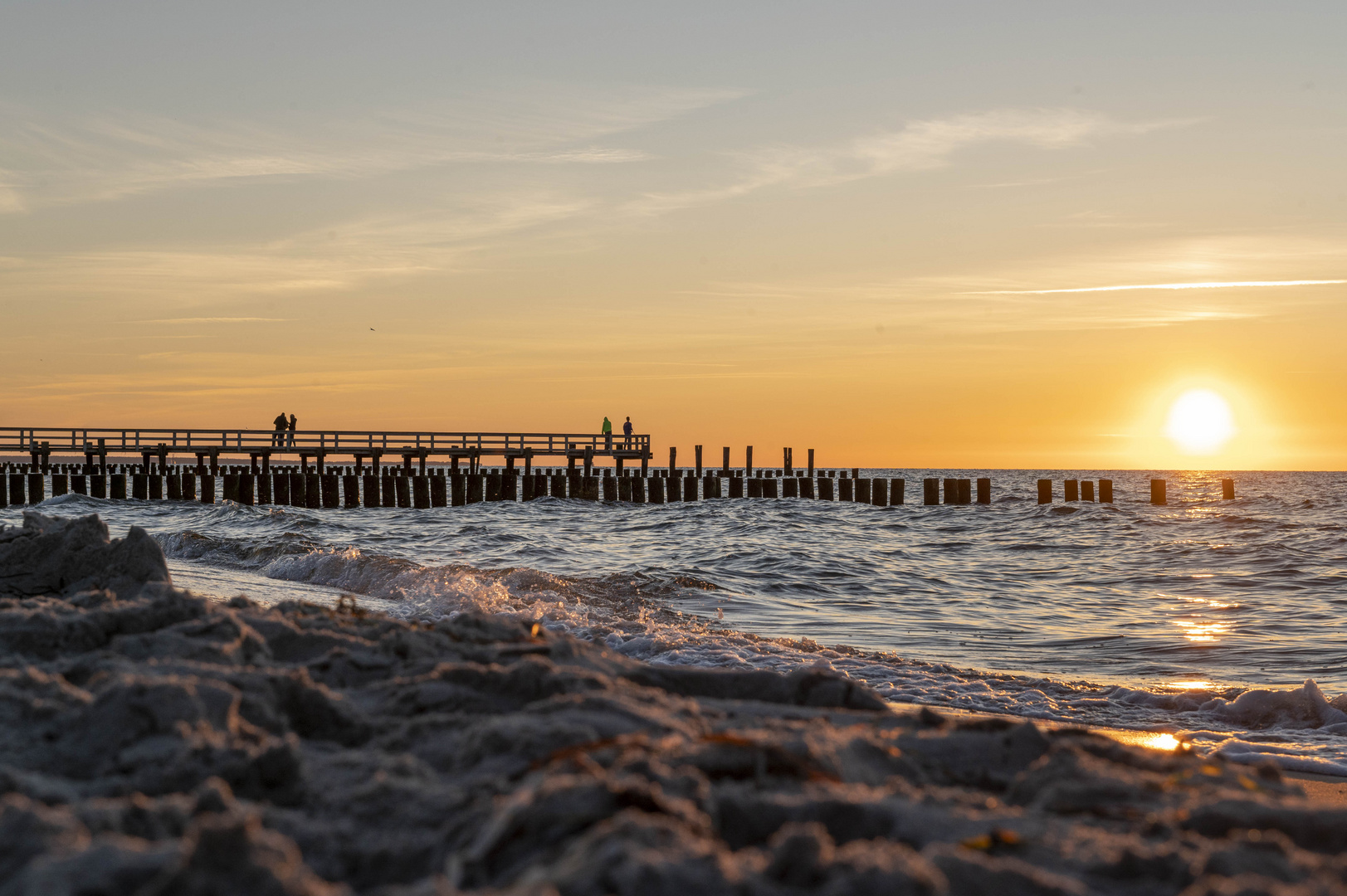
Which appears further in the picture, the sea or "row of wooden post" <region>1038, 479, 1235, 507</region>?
"row of wooden post" <region>1038, 479, 1235, 507</region>

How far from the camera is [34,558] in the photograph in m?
6.56

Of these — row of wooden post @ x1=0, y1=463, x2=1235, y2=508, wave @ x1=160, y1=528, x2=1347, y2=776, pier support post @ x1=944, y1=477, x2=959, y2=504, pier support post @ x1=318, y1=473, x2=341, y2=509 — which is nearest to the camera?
wave @ x1=160, y1=528, x2=1347, y2=776

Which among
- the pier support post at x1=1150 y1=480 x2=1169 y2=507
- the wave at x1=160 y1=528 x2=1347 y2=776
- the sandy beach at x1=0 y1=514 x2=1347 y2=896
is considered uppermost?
the sandy beach at x1=0 y1=514 x2=1347 y2=896

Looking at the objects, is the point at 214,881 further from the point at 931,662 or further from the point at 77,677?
the point at 931,662

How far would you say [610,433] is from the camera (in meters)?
43.8

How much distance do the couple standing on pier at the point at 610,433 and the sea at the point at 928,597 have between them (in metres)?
14.9

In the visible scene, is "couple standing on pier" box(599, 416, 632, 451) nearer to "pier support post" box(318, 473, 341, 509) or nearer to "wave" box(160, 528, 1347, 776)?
"pier support post" box(318, 473, 341, 509)

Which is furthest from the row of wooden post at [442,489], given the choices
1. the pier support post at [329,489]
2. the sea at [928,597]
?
the sea at [928,597]

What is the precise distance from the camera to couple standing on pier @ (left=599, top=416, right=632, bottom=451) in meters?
43.2

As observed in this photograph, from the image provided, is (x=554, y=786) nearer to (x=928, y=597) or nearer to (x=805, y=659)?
(x=805, y=659)

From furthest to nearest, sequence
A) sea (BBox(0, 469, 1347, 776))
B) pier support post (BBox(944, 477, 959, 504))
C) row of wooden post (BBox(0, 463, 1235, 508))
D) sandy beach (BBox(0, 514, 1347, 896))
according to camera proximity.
Answer: 1. pier support post (BBox(944, 477, 959, 504))
2. row of wooden post (BBox(0, 463, 1235, 508))
3. sea (BBox(0, 469, 1347, 776))
4. sandy beach (BBox(0, 514, 1347, 896))

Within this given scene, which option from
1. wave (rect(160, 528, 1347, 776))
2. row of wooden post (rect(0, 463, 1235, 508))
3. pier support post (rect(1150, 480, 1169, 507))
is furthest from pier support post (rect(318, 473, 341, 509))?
pier support post (rect(1150, 480, 1169, 507))

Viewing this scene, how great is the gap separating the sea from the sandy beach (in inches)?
134

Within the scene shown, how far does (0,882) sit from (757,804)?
157cm
